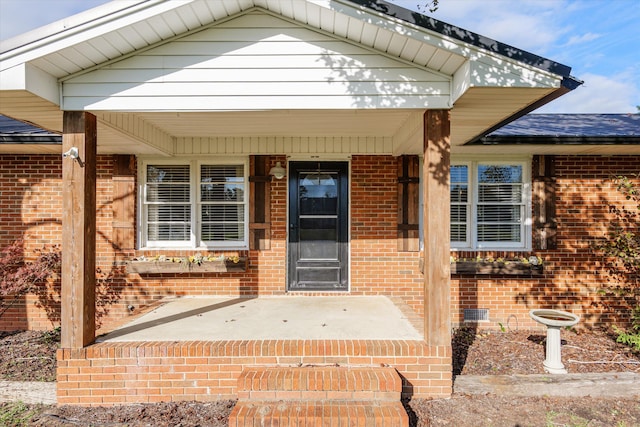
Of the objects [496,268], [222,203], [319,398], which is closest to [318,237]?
[222,203]

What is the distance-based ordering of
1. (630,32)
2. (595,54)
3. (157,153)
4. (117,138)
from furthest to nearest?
(595,54)
(630,32)
(157,153)
(117,138)

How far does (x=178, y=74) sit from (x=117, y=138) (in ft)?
6.57

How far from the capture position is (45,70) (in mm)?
3377

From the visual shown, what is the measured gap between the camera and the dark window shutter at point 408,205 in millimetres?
6000

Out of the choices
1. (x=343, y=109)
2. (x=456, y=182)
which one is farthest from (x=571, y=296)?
(x=343, y=109)

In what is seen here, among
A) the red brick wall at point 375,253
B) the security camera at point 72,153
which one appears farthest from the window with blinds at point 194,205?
the security camera at point 72,153

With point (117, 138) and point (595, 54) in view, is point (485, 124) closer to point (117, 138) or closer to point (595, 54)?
point (117, 138)

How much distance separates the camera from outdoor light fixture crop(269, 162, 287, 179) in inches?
231

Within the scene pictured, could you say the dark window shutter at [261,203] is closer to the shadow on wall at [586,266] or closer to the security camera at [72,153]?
the security camera at [72,153]

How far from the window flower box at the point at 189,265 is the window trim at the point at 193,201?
0.30 meters

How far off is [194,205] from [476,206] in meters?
4.71

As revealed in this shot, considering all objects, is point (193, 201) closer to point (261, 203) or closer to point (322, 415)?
point (261, 203)

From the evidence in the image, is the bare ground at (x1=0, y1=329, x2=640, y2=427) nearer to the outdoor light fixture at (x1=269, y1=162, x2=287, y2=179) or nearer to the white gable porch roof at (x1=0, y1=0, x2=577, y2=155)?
the white gable porch roof at (x1=0, y1=0, x2=577, y2=155)

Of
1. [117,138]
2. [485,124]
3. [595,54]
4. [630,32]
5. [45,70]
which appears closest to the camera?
[45,70]
